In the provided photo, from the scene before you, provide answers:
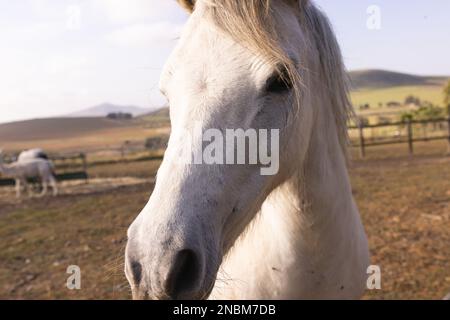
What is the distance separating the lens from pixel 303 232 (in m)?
2.02

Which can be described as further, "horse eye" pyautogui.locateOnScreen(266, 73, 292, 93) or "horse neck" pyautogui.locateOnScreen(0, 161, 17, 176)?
"horse neck" pyautogui.locateOnScreen(0, 161, 17, 176)

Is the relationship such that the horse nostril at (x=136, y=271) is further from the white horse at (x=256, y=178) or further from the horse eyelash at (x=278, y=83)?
the horse eyelash at (x=278, y=83)

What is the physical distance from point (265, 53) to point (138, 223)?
75 cm

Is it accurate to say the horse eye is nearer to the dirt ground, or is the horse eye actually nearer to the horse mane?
the horse mane

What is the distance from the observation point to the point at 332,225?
208 cm

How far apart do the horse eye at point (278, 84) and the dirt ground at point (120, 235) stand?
92 cm

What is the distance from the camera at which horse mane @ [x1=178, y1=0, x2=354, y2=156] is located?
148 cm

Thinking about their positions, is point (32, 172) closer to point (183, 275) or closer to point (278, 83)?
point (278, 83)

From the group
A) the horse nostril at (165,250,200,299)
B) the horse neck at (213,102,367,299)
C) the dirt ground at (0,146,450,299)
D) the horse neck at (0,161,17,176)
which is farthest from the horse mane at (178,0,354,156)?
the horse neck at (0,161,17,176)

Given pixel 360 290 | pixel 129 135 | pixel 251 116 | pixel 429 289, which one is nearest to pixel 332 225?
pixel 360 290

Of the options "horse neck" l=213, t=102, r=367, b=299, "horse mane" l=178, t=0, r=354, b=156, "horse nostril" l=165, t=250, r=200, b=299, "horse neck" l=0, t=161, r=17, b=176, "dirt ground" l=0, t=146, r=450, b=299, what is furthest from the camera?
"horse neck" l=0, t=161, r=17, b=176

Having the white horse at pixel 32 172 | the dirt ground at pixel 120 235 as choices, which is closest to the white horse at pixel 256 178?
the dirt ground at pixel 120 235

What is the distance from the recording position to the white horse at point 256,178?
1.19 metres

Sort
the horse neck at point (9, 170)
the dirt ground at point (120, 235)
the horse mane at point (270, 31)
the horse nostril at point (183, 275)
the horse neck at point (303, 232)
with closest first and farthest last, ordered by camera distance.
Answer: the horse nostril at point (183, 275)
the horse mane at point (270, 31)
the horse neck at point (303, 232)
the dirt ground at point (120, 235)
the horse neck at point (9, 170)
